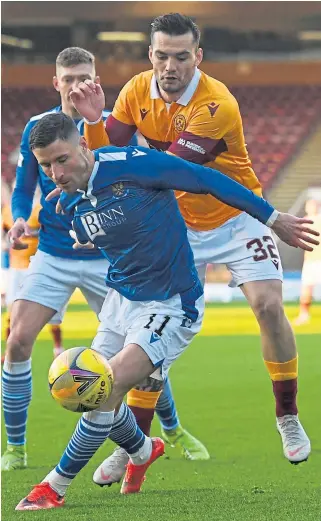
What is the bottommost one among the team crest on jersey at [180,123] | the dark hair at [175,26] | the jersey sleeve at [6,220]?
the jersey sleeve at [6,220]

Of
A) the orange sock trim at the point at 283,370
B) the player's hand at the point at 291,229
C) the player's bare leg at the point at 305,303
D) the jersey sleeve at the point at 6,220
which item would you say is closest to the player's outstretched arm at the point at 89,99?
the player's hand at the point at 291,229

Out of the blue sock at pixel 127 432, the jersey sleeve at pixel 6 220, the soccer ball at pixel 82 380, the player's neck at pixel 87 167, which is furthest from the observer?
the jersey sleeve at pixel 6 220

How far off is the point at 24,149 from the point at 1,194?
32.6ft

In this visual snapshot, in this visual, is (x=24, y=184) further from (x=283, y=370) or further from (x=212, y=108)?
(x=283, y=370)

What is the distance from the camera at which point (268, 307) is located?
18.8ft

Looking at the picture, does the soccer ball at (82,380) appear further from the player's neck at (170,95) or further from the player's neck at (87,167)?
the player's neck at (170,95)

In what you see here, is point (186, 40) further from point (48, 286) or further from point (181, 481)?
point (181, 481)

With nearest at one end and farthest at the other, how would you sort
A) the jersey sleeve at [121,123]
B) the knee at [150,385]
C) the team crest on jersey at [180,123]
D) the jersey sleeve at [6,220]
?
the knee at [150,385] < the team crest on jersey at [180,123] < the jersey sleeve at [121,123] < the jersey sleeve at [6,220]

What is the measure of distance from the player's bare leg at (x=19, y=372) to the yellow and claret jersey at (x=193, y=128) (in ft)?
3.35

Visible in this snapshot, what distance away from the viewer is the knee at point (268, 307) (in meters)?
5.72

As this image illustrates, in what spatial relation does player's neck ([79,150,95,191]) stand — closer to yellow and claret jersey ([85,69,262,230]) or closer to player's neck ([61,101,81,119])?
yellow and claret jersey ([85,69,262,230])

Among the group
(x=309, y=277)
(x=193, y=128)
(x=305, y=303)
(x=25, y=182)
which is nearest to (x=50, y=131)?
(x=193, y=128)

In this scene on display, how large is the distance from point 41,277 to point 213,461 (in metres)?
1.42

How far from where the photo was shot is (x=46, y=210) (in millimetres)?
6426
